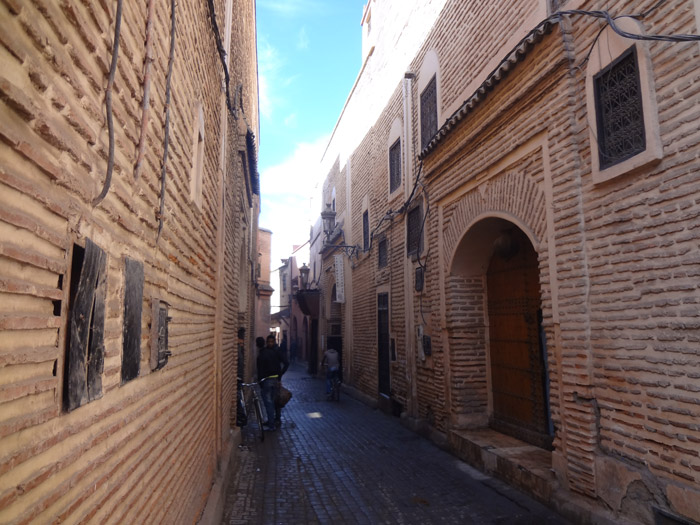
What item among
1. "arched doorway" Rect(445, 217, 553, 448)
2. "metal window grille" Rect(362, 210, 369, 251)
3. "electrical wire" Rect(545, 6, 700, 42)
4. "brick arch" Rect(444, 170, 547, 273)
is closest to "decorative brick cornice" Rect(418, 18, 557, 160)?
"electrical wire" Rect(545, 6, 700, 42)

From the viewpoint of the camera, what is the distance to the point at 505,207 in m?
6.27

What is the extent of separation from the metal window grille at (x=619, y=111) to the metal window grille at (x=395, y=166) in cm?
656

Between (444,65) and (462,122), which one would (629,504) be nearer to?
(462,122)

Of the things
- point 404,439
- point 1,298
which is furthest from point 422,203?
point 1,298

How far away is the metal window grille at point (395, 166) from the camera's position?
36.6 ft

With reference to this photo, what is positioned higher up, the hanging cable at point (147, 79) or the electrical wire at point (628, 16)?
the electrical wire at point (628, 16)

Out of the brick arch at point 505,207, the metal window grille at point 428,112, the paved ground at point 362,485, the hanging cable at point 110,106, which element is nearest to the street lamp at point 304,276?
the paved ground at point 362,485

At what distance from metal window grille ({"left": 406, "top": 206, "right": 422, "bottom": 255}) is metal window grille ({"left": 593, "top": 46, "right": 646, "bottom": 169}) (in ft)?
15.8

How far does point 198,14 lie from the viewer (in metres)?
3.97

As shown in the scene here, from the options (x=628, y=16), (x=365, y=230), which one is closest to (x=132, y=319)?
(x=628, y=16)

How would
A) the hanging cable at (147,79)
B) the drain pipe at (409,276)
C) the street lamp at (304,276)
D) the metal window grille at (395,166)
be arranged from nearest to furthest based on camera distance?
the hanging cable at (147,79) → the drain pipe at (409,276) → the metal window grille at (395,166) → the street lamp at (304,276)

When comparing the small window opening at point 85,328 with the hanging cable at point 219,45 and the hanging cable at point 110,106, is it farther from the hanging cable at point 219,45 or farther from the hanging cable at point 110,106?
the hanging cable at point 219,45

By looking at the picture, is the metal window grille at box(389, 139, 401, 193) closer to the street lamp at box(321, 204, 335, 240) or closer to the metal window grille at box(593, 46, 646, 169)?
the metal window grille at box(593, 46, 646, 169)

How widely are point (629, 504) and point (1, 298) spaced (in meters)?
4.66
